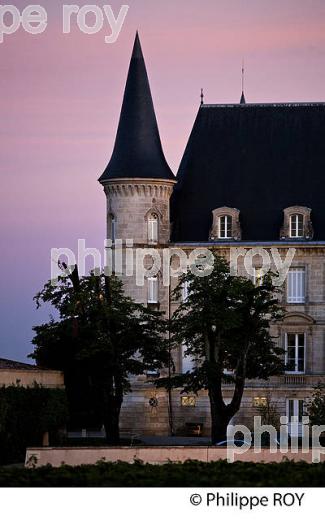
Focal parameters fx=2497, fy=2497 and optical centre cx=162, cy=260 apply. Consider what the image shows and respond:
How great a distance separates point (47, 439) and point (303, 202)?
26974 millimetres

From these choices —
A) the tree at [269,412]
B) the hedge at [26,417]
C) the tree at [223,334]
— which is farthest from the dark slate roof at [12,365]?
the tree at [269,412]

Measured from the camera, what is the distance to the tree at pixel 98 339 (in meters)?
104

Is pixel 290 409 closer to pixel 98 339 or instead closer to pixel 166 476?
pixel 98 339

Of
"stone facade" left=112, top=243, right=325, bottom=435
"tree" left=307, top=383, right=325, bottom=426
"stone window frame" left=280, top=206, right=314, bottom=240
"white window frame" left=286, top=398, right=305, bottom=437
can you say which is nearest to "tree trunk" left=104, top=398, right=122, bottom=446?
"tree" left=307, top=383, right=325, bottom=426

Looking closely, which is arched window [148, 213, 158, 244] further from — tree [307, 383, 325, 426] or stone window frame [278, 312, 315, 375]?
tree [307, 383, 325, 426]

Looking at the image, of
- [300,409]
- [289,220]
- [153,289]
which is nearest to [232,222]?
[289,220]

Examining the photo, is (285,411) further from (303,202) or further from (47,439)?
(47,439)

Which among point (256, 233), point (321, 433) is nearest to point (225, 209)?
point (256, 233)

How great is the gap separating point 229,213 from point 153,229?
380 centimetres

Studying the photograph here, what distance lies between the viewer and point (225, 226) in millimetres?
119375

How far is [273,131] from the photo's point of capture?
122 meters

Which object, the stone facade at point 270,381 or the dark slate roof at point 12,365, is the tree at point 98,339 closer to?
the dark slate roof at point 12,365

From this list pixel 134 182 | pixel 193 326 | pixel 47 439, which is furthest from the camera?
pixel 134 182

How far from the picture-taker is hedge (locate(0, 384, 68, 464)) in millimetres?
91100
